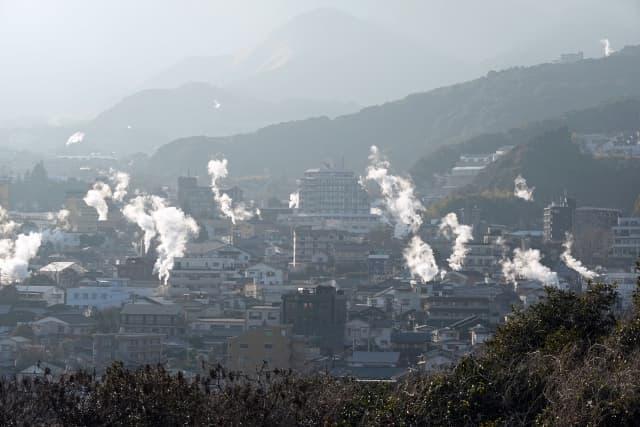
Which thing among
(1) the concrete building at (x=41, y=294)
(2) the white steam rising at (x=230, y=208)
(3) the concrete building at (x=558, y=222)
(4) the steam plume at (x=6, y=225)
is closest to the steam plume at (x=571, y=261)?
(3) the concrete building at (x=558, y=222)

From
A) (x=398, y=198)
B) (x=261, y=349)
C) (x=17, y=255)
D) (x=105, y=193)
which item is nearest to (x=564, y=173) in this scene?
(x=398, y=198)

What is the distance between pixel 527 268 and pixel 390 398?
26.5 meters

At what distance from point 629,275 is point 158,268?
10731mm

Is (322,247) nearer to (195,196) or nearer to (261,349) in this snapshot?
(195,196)

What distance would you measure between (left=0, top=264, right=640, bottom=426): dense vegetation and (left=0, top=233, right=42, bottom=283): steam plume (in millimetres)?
23624

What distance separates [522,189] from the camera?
48.1 metres

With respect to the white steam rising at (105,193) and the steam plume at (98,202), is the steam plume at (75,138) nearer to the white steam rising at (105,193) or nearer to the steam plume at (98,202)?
the white steam rising at (105,193)

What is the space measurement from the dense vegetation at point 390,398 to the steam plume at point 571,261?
2317cm

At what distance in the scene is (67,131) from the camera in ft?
329

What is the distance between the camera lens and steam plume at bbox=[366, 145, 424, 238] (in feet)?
152

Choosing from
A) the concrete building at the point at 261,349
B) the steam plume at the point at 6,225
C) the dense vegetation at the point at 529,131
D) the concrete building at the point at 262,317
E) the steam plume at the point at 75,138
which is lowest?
the concrete building at the point at 261,349

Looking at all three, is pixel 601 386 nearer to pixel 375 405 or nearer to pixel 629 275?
pixel 375 405

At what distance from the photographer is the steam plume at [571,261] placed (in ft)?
111

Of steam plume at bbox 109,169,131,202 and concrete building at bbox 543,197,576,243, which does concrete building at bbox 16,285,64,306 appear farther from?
steam plume at bbox 109,169,131,202
